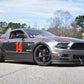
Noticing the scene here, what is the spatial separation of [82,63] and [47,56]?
1.10 meters

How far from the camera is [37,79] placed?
16.1 feet

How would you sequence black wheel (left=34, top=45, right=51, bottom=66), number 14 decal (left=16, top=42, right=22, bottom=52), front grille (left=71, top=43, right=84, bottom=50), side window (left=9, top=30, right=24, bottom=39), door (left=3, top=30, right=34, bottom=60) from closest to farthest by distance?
1. front grille (left=71, top=43, right=84, bottom=50)
2. black wheel (left=34, top=45, right=51, bottom=66)
3. door (left=3, top=30, right=34, bottom=60)
4. number 14 decal (left=16, top=42, right=22, bottom=52)
5. side window (left=9, top=30, right=24, bottom=39)

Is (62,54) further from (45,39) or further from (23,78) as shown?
(23,78)

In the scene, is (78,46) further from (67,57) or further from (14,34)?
(14,34)

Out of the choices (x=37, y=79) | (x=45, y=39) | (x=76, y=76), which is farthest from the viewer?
(x=45, y=39)

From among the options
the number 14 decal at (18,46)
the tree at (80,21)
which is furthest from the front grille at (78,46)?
the tree at (80,21)

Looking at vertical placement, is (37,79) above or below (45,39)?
below

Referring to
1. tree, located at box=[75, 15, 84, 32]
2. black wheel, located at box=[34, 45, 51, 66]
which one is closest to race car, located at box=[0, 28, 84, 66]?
black wheel, located at box=[34, 45, 51, 66]

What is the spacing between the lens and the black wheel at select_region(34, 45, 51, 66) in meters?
7.14

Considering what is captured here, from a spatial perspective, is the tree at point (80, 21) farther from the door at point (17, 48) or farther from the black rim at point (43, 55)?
the black rim at point (43, 55)

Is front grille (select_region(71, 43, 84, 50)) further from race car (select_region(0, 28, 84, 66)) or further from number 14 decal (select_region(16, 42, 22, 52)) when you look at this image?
number 14 decal (select_region(16, 42, 22, 52))

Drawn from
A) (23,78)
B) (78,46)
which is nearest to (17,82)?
(23,78)

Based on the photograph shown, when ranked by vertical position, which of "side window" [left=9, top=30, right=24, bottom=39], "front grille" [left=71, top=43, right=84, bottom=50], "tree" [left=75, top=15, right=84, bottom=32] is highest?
"tree" [left=75, top=15, right=84, bottom=32]

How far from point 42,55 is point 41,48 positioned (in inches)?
9.4
